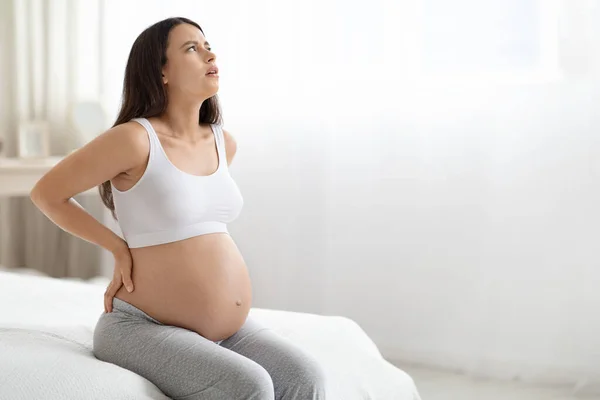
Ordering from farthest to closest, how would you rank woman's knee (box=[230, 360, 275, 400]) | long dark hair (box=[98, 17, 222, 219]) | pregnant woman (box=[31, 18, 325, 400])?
long dark hair (box=[98, 17, 222, 219]), pregnant woman (box=[31, 18, 325, 400]), woman's knee (box=[230, 360, 275, 400])

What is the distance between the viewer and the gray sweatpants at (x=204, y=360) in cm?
129

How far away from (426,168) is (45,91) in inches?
67.0

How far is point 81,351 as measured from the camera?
1.47 metres

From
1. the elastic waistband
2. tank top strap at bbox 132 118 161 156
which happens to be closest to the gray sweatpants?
the elastic waistband

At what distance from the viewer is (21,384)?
1261 millimetres

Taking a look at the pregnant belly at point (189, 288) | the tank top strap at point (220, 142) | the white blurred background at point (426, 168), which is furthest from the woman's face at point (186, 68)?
the white blurred background at point (426, 168)

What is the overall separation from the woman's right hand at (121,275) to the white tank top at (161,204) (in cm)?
3

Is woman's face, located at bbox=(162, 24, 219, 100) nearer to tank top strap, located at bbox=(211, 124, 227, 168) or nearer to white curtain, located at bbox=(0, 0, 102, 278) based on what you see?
tank top strap, located at bbox=(211, 124, 227, 168)

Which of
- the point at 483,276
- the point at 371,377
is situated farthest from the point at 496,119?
the point at 371,377

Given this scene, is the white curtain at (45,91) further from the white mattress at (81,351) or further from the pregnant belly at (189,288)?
the pregnant belly at (189,288)

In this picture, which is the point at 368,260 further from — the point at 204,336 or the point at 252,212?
the point at 204,336

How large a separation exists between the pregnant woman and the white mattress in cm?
7

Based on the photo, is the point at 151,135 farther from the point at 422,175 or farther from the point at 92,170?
the point at 422,175

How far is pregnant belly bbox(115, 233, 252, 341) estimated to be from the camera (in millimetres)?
1432
